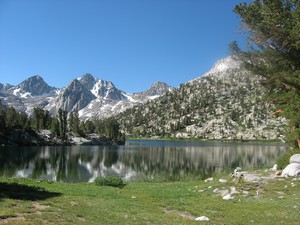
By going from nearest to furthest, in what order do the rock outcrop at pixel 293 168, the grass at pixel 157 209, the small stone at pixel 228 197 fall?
the grass at pixel 157 209
the small stone at pixel 228 197
the rock outcrop at pixel 293 168

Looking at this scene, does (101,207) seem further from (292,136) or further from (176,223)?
(292,136)

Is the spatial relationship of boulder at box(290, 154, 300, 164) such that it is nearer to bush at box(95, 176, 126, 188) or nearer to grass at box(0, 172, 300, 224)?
grass at box(0, 172, 300, 224)

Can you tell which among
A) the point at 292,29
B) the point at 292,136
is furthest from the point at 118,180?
the point at 292,29

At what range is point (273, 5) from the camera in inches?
1447

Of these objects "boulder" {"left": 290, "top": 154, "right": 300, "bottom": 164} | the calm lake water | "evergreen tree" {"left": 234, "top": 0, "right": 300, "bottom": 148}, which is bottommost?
the calm lake water

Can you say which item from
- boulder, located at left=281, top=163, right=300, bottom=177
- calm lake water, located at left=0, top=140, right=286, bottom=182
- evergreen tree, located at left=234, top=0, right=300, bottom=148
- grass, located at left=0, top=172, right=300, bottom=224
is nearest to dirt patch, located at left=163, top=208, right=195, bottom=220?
grass, located at left=0, top=172, right=300, bottom=224

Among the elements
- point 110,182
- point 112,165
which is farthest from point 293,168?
point 112,165

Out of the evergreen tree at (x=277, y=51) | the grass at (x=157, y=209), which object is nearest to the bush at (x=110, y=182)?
the grass at (x=157, y=209)

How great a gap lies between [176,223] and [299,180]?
61.2 ft

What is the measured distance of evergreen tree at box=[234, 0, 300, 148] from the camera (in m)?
35.5

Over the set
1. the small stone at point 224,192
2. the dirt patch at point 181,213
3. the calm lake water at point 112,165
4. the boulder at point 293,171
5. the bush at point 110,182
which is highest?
the boulder at point 293,171

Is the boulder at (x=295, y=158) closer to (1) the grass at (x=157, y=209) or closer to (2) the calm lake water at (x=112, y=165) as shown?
(1) the grass at (x=157, y=209)

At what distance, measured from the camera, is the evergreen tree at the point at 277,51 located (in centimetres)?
3550

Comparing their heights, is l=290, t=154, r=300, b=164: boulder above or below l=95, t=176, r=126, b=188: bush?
above
